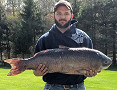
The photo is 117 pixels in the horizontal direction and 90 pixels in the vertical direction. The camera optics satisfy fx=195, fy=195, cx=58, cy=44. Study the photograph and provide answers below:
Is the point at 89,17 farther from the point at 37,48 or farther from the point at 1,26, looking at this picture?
the point at 37,48

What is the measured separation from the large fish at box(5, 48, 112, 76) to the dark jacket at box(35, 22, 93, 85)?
31cm

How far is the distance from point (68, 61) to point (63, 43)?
1.78ft

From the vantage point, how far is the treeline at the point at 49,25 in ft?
124

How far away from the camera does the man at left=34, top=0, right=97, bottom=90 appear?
399 cm

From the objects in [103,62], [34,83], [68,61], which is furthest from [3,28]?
[103,62]

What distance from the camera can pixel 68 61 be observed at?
→ 3693mm

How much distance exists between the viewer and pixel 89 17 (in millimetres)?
39375

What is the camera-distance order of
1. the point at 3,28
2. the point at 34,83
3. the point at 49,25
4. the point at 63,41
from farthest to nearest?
the point at 3,28 → the point at 49,25 → the point at 34,83 → the point at 63,41

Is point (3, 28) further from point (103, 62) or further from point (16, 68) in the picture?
point (103, 62)

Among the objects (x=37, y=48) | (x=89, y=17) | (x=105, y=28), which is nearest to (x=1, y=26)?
(x=89, y=17)

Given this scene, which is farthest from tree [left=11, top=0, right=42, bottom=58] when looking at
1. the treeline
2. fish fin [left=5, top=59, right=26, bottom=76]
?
fish fin [left=5, top=59, right=26, bottom=76]

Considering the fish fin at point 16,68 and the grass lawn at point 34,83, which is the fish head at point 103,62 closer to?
the fish fin at point 16,68

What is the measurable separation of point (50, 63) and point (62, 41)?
0.62 metres

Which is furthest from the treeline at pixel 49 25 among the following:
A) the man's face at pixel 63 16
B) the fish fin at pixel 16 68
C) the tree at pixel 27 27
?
the fish fin at pixel 16 68
